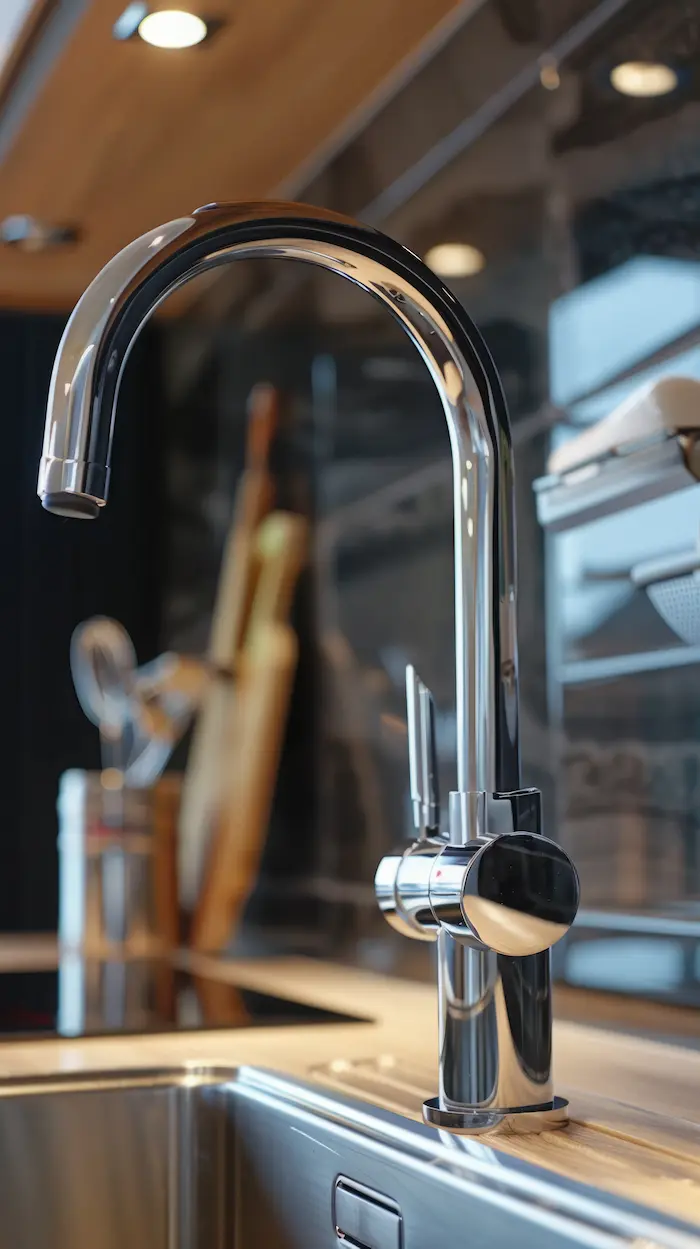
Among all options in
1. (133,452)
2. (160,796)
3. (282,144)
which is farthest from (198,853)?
(282,144)

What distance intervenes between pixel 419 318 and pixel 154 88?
0.63 m

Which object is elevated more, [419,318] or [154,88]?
[154,88]

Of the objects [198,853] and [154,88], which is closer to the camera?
[154,88]

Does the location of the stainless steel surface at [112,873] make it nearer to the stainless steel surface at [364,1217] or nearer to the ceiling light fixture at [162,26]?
the ceiling light fixture at [162,26]

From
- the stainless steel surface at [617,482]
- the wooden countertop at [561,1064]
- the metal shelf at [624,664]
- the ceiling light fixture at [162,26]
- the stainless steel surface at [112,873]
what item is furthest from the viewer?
the stainless steel surface at [112,873]

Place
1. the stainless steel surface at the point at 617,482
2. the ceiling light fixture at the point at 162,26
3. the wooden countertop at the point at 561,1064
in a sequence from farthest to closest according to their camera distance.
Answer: the ceiling light fixture at the point at 162,26
the stainless steel surface at the point at 617,482
the wooden countertop at the point at 561,1064

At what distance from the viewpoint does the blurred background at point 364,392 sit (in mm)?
835

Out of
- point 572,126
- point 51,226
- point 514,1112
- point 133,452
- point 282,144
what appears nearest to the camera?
point 514,1112

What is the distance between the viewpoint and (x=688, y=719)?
2.58 feet

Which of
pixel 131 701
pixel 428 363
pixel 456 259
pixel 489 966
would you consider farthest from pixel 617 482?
pixel 131 701

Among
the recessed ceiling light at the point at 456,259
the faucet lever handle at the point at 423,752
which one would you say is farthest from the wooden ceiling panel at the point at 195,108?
the faucet lever handle at the point at 423,752

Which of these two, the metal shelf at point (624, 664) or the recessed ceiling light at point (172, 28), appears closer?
the metal shelf at point (624, 664)

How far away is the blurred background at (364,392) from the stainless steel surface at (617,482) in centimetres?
2

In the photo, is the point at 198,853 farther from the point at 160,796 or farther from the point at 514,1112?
the point at 514,1112
